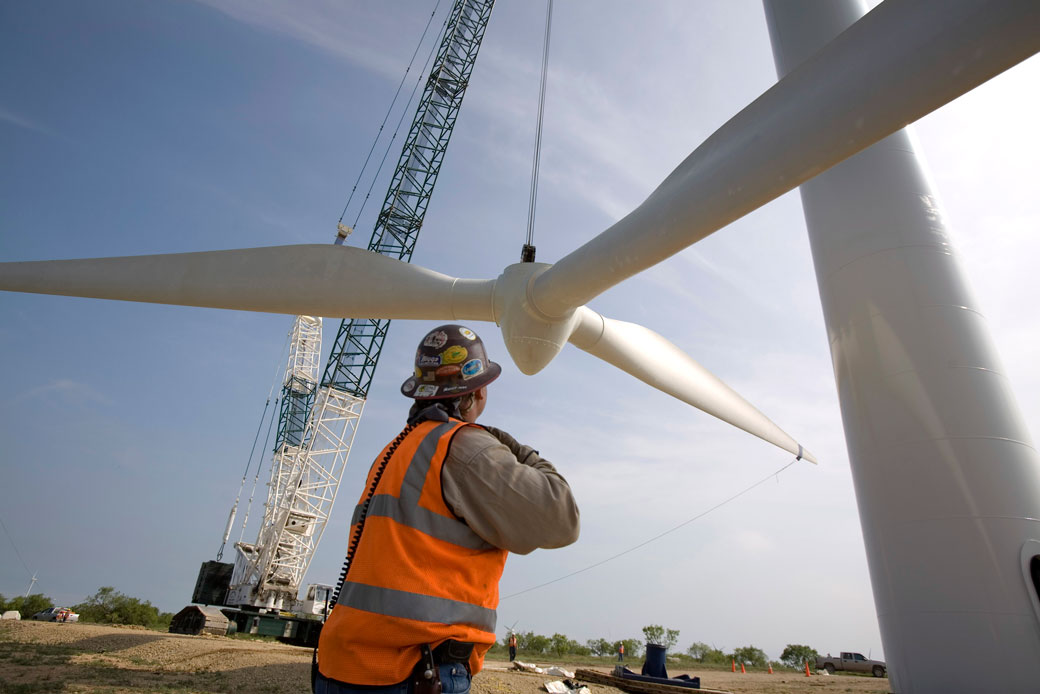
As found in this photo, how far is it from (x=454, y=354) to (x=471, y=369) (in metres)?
0.10

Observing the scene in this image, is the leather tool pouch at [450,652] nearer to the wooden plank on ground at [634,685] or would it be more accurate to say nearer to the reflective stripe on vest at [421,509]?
the reflective stripe on vest at [421,509]

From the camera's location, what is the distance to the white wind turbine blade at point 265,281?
6.71 metres

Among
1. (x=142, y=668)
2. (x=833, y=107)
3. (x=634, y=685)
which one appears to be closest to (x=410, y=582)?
(x=833, y=107)

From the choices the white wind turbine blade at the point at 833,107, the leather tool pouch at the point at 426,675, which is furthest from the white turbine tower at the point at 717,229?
the leather tool pouch at the point at 426,675


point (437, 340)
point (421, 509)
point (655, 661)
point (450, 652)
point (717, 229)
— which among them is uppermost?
point (717, 229)

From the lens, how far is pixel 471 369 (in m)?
2.53

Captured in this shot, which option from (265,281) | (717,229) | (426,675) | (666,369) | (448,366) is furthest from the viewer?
(666,369)

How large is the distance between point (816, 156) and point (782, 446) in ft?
22.5

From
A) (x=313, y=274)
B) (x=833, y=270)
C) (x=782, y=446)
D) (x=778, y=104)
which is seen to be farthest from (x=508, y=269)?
(x=782, y=446)

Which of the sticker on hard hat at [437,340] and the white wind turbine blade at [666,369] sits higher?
the white wind turbine blade at [666,369]

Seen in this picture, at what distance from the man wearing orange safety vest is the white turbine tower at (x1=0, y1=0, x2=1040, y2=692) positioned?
7.73 feet

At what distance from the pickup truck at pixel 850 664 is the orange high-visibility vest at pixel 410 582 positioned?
30.3 meters

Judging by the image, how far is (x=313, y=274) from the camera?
265 inches

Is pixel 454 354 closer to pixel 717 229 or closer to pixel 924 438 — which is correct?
pixel 717 229
